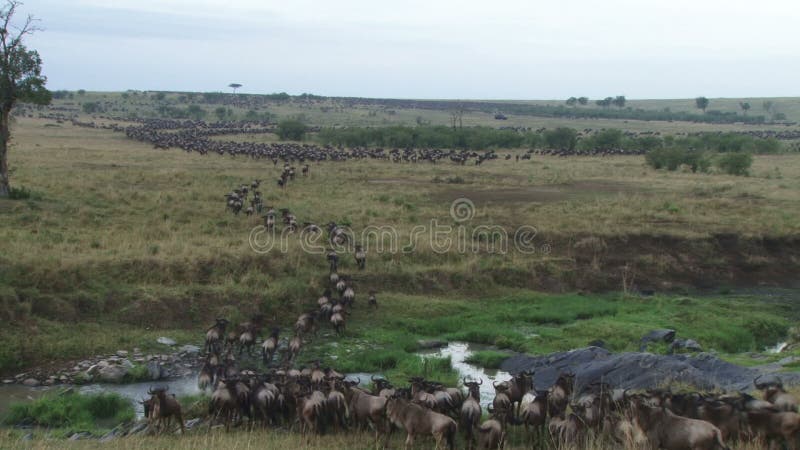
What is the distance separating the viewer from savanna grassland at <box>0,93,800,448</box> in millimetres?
15867

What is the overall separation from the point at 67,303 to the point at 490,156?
44226mm

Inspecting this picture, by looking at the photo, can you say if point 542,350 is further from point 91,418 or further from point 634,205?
point 634,205

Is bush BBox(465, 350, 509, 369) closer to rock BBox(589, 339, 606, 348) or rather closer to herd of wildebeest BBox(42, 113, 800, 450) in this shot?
rock BBox(589, 339, 606, 348)

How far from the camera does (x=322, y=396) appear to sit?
1016 centimetres

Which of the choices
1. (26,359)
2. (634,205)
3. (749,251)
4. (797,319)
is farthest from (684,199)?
(26,359)

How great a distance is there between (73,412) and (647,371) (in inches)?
369

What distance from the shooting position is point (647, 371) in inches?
488

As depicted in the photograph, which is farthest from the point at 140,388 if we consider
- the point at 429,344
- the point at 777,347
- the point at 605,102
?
the point at 605,102

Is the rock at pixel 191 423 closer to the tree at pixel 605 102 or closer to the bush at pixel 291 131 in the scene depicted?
the bush at pixel 291 131

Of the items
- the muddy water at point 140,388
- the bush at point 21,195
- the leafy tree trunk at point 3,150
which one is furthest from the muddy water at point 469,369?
the leafy tree trunk at point 3,150

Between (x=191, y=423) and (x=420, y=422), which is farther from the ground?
(x=420, y=422)

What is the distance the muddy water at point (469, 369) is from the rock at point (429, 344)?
13cm

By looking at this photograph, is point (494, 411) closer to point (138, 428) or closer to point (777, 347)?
point (138, 428)

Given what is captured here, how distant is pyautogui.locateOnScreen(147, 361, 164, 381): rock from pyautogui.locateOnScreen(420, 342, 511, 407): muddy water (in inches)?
205
